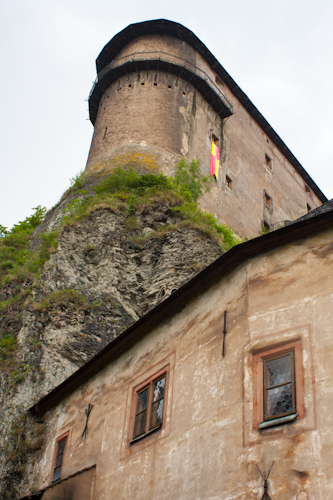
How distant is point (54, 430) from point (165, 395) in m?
4.78

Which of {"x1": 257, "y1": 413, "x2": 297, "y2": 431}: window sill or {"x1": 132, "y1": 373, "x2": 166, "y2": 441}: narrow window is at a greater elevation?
{"x1": 132, "y1": 373, "x2": 166, "y2": 441}: narrow window

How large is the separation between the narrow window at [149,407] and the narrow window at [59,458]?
3.10m

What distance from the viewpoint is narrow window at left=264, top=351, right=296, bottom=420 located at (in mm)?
8281

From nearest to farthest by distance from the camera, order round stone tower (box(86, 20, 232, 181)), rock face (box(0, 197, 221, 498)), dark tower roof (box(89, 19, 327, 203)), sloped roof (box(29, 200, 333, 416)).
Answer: sloped roof (box(29, 200, 333, 416)), rock face (box(0, 197, 221, 498)), round stone tower (box(86, 20, 232, 181)), dark tower roof (box(89, 19, 327, 203))

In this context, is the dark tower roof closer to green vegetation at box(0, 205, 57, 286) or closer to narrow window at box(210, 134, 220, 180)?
narrow window at box(210, 134, 220, 180)

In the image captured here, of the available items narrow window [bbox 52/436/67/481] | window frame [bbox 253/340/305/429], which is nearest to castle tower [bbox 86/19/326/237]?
narrow window [bbox 52/436/67/481]

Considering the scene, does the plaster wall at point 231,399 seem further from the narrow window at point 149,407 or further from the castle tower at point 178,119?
the castle tower at point 178,119

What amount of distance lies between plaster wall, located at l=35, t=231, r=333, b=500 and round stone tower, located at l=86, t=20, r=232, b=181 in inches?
674

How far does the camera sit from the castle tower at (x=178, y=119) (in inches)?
1147

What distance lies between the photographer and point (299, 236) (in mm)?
9734

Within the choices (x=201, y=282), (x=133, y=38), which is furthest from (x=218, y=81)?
(x=201, y=282)

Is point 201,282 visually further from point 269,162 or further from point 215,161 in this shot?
point 269,162

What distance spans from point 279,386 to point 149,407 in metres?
3.27

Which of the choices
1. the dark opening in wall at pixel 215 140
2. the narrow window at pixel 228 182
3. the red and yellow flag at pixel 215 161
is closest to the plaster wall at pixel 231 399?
the red and yellow flag at pixel 215 161
